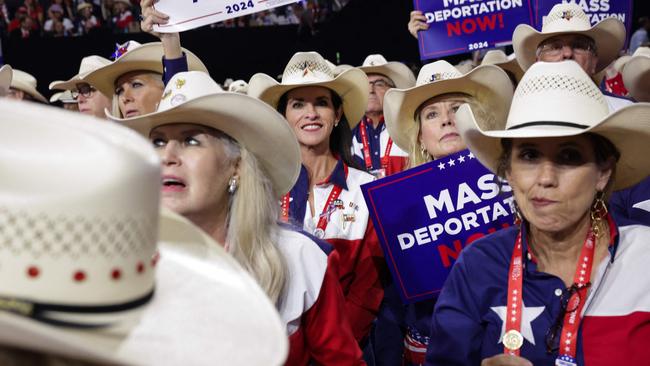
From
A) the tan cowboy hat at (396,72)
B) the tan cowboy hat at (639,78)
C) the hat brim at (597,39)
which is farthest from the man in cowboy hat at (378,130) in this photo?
the tan cowboy hat at (639,78)

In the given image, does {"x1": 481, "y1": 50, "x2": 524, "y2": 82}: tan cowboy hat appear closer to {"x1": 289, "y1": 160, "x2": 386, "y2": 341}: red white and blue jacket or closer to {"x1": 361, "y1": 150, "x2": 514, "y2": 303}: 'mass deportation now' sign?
{"x1": 289, "y1": 160, "x2": 386, "y2": 341}: red white and blue jacket

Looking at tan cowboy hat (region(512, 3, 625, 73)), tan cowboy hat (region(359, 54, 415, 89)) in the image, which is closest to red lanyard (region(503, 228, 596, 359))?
tan cowboy hat (region(512, 3, 625, 73))

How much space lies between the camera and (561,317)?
277cm

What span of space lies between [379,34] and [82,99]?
368 inches

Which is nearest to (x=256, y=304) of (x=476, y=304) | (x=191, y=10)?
(x=476, y=304)

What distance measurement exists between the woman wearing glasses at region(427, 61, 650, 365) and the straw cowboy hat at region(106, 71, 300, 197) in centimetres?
78

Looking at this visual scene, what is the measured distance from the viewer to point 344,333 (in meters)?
3.07

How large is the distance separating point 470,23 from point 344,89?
130 cm

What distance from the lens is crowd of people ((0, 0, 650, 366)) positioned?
1.08 metres

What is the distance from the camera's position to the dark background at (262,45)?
12906mm

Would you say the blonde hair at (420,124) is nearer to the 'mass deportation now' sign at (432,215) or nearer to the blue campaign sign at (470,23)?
the 'mass deportation now' sign at (432,215)

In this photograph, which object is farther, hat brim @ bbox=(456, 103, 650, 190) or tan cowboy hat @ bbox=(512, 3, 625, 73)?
tan cowboy hat @ bbox=(512, 3, 625, 73)

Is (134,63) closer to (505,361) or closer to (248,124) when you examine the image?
(248,124)

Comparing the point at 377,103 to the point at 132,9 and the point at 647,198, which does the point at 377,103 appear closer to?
the point at 647,198
